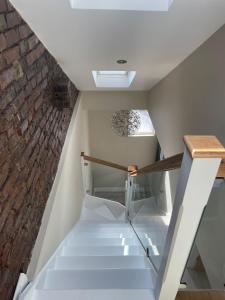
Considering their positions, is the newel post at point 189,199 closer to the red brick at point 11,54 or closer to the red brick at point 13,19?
the red brick at point 11,54

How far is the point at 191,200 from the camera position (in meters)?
0.94

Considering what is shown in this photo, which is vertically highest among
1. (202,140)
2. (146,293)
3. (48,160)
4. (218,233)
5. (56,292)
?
(202,140)

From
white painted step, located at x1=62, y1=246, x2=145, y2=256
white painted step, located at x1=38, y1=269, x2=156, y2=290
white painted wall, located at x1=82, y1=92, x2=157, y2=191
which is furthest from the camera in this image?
white painted wall, located at x1=82, y1=92, x2=157, y2=191

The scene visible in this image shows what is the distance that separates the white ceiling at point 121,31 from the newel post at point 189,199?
3.66ft

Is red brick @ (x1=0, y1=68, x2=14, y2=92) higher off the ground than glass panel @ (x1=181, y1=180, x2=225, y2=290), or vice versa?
red brick @ (x1=0, y1=68, x2=14, y2=92)

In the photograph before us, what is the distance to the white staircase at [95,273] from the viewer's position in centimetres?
134

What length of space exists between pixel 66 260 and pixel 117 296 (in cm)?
91

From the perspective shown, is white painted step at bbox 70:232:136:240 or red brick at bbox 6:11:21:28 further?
white painted step at bbox 70:232:136:240

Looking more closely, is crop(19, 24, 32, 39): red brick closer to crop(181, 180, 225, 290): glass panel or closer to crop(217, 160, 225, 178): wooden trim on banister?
crop(217, 160, 225, 178): wooden trim on banister

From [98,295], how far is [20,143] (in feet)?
3.13

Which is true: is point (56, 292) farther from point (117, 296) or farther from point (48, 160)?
point (48, 160)

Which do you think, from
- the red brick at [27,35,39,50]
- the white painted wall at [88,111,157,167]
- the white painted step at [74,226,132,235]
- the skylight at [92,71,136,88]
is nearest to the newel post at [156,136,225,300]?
the red brick at [27,35,39,50]

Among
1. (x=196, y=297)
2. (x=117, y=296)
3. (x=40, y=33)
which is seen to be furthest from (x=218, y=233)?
(x=40, y=33)

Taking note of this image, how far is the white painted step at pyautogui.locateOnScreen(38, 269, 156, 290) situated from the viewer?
150 cm
